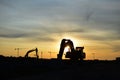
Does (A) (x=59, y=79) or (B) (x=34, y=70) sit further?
(B) (x=34, y=70)

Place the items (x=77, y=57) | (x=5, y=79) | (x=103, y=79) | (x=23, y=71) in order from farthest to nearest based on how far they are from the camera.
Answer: (x=77, y=57), (x=23, y=71), (x=5, y=79), (x=103, y=79)

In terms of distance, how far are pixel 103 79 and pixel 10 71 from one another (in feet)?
75.0

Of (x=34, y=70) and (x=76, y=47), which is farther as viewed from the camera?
(x=76, y=47)

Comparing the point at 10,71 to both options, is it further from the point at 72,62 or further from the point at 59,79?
the point at 72,62

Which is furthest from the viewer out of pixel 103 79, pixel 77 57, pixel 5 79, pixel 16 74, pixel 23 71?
pixel 77 57

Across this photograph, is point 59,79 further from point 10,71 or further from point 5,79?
point 10,71

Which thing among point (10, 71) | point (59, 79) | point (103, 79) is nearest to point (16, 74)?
point (10, 71)

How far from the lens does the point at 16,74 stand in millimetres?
54375

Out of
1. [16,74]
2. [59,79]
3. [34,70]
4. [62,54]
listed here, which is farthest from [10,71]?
[62,54]

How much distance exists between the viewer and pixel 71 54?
82250mm

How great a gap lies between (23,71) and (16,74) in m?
4.12

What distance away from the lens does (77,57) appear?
270 ft

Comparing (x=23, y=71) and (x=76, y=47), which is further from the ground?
(x=76, y=47)

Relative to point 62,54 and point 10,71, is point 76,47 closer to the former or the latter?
point 62,54
